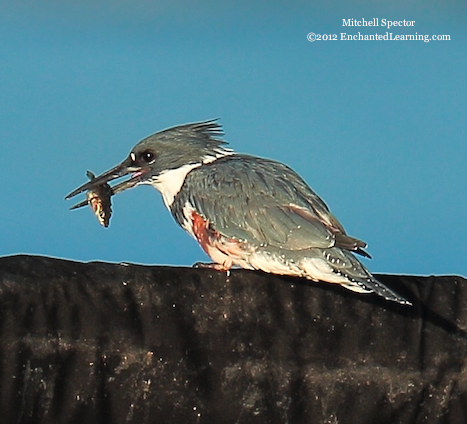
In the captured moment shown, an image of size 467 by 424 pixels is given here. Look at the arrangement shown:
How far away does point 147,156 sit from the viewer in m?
1.96

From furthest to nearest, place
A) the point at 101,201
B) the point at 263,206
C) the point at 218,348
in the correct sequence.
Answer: the point at 101,201, the point at 263,206, the point at 218,348

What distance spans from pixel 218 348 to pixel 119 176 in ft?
2.01

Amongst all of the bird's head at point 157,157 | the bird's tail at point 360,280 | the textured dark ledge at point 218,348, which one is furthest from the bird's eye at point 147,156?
the bird's tail at point 360,280

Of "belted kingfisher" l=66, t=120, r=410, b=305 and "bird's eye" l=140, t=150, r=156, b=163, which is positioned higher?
"bird's eye" l=140, t=150, r=156, b=163

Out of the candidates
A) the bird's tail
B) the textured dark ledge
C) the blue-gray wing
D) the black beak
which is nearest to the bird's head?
the black beak

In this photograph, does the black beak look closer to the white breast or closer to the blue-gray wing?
the white breast

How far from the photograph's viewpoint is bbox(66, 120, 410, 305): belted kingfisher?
1639 mm

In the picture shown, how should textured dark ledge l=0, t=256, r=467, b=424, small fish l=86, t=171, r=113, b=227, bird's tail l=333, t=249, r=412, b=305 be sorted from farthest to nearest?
small fish l=86, t=171, r=113, b=227, bird's tail l=333, t=249, r=412, b=305, textured dark ledge l=0, t=256, r=467, b=424

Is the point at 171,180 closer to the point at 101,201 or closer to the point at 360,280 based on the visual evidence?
the point at 101,201

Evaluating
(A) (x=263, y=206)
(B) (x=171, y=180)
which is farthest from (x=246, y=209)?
(B) (x=171, y=180)

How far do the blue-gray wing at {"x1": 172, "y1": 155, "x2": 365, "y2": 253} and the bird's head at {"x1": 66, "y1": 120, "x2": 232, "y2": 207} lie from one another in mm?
116

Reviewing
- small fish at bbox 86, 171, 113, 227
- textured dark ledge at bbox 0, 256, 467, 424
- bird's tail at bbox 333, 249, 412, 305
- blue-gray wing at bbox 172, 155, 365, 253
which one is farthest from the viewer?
small fish at bbox 86, 171, 113, 227

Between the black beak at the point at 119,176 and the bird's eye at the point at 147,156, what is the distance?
0.08ft

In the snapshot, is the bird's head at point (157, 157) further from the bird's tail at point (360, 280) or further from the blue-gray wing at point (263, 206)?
the bird's tail at point (360, 280)
